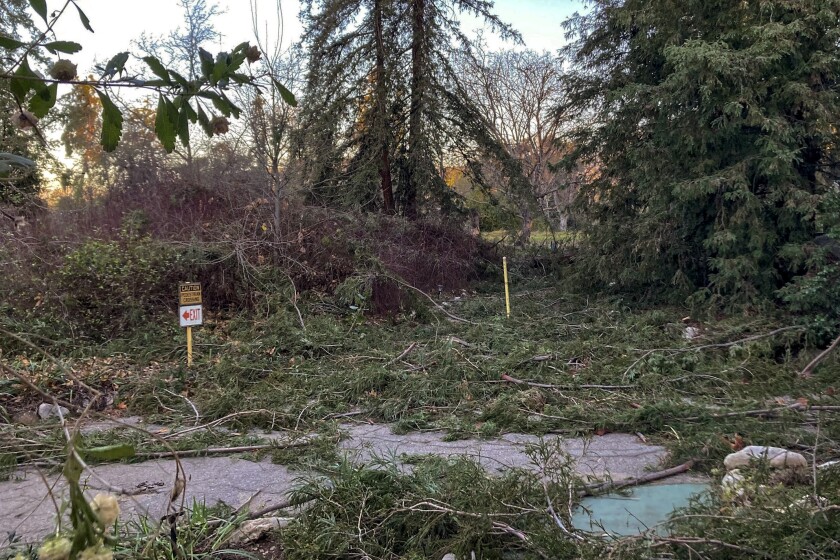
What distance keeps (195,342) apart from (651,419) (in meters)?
5.93

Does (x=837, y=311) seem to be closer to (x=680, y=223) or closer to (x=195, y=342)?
(x=680, y=223)

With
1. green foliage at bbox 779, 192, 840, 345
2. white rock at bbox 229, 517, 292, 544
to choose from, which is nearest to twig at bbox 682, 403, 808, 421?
green foliage at bbox 779, 192, 840, 345

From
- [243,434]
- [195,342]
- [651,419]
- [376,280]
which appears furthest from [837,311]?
[195,342]

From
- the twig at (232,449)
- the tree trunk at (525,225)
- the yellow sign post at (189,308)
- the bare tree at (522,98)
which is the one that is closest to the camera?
the twig at (232,449)

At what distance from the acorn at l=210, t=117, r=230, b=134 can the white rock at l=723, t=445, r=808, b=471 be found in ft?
11.5

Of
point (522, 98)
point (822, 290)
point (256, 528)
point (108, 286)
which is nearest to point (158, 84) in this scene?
point (256, 528)

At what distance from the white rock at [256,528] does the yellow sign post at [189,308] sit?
438 cm

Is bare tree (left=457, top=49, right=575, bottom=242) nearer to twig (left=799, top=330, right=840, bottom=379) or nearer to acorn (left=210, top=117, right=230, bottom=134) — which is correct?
twig (left=799, top=330, right=840, bottom=379)

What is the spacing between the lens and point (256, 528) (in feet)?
10.9

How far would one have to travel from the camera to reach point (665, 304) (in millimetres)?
10773

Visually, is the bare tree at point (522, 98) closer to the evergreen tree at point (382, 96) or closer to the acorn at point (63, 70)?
the evergreen tree at point (382, 96)

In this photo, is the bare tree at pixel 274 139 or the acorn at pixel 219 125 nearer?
the acorn at pixel 219 125

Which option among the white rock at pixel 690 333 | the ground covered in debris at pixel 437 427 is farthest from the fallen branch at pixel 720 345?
the white rock at pixel 690 333

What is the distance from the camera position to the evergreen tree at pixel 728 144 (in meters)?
8.52
